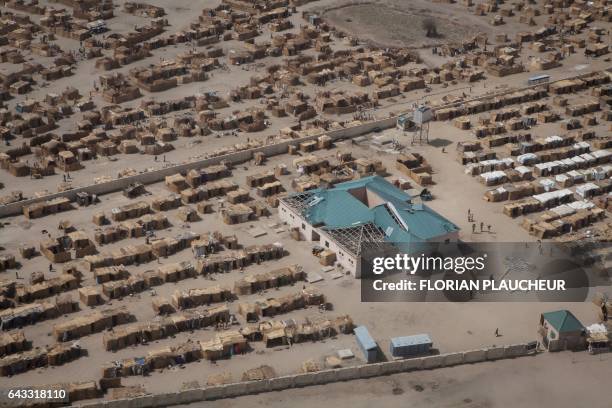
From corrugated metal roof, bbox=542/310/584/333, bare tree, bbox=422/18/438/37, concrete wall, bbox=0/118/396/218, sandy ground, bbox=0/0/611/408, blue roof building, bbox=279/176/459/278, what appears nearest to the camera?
sandy ground, bbox=0/0/611/408

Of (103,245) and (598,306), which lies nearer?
(598,306)

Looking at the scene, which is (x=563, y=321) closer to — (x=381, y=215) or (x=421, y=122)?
(x=381, y=215)

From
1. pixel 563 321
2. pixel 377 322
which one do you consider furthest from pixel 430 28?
pixel 563 321

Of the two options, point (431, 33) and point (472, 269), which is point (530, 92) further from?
point (472, 269)

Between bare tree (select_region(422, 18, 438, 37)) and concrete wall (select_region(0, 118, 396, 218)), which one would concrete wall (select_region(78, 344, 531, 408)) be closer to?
concrete wall (select_region(0, 118, 396, 218))

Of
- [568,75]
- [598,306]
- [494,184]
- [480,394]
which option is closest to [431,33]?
[568,75]

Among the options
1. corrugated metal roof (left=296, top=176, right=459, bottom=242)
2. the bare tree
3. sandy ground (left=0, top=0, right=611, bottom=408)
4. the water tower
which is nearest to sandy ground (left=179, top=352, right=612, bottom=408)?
sandy ground (left=0, top=0, right=611, bottom=408)

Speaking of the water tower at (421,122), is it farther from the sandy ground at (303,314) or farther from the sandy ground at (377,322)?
the sandy ground at (303,314)


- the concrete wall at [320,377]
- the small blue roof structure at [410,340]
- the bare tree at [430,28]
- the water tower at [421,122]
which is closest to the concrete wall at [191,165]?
the water tower at [421,122]
